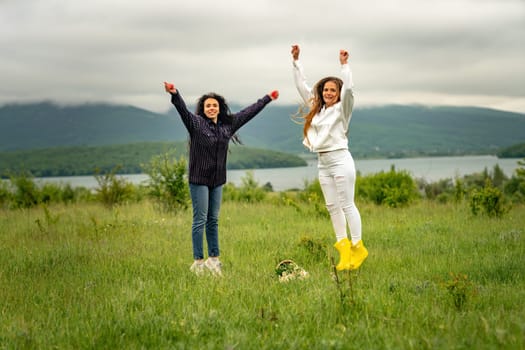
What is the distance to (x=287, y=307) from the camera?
4.97 m

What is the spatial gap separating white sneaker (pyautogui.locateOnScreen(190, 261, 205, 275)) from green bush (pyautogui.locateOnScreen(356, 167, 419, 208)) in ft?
29.6

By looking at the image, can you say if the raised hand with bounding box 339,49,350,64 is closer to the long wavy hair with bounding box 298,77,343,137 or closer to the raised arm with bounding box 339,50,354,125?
the raised arm with bounding box 339,50,354,125

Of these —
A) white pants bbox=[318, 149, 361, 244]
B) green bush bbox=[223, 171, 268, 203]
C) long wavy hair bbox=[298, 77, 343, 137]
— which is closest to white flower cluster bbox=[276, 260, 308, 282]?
white pants bbox=[318, 149, 361, 244]

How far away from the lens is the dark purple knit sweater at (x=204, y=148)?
6.90m

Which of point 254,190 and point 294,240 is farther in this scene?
A: point 254,190

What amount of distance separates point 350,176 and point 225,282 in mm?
2163

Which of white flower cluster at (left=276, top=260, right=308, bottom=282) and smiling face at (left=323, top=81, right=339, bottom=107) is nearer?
white flower cluster at (left=276, top=260, right=308, bottom=282)

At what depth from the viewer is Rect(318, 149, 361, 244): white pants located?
6.84m

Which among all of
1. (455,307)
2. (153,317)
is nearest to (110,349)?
(153,317)

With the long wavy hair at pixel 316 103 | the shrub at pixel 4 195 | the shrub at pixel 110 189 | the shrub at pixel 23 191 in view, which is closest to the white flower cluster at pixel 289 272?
the long wavy hair at pixel 316 103

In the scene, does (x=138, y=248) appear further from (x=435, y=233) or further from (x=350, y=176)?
(x=435, y=233)

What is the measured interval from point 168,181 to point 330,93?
297 inches

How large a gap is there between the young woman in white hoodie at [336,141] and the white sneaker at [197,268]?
1901mm

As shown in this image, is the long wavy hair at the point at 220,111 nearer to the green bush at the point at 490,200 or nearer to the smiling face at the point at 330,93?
the smiling face at the point at 330,93
